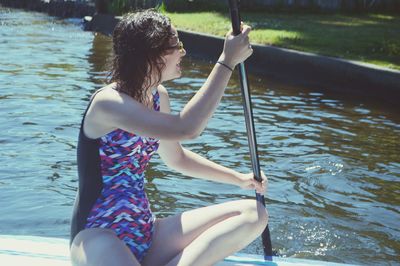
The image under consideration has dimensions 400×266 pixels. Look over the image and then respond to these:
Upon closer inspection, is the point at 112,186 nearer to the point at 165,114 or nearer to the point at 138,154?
the point at 138,154

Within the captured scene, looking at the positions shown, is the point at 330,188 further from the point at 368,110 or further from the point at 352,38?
the point at 352,38

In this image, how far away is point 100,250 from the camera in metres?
2.67

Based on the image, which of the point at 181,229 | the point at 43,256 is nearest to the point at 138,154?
the point at 181,229

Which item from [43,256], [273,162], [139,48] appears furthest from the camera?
[273,162]

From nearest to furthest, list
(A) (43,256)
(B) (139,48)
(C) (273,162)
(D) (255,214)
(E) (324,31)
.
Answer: (B) (139,48)
(D) (255,214)
(A) (43,256)
(C) (273,162)
(E) (324,31)

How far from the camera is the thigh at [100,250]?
265 cm

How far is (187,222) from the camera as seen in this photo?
298 cm

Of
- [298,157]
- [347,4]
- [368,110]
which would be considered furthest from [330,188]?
[347,4]

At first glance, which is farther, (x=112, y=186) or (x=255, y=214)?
(x=255, y=214)

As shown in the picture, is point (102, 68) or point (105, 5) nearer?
point (102, 68)

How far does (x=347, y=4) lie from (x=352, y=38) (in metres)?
5.25

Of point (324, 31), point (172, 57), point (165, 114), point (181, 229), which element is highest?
point (172, 57)

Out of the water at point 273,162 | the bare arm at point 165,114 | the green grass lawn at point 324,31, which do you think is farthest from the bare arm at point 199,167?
the green grass lawn at point 324,31

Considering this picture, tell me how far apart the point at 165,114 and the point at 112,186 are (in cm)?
33
